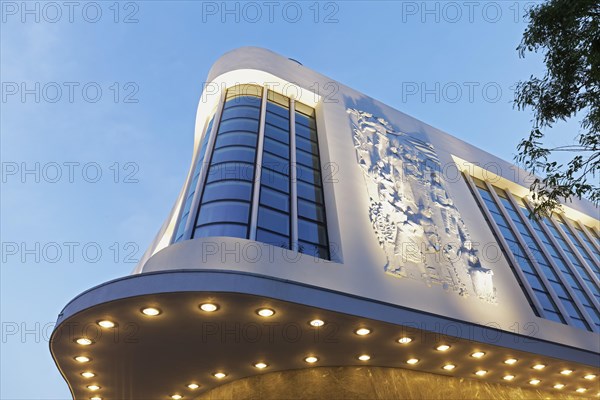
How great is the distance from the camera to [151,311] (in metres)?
8.05

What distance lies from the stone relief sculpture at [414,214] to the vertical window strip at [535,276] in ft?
11.4

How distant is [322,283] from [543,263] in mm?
12384

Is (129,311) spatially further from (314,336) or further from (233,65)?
(233,65)

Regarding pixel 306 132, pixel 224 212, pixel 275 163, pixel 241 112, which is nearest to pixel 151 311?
pixel 224 212

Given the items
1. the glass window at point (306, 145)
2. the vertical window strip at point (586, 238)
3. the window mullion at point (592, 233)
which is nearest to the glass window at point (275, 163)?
the glass window at point (306, 145)

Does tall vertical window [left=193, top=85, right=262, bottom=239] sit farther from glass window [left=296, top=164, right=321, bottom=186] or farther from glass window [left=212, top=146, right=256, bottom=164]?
glass window [left=296, top=164, right=321, bottom=186]

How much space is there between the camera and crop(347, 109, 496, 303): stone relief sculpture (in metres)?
12.8

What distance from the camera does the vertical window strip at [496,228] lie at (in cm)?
1563

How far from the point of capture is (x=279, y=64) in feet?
57.4

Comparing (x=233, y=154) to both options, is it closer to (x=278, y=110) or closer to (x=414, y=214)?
(x=278, y=110)

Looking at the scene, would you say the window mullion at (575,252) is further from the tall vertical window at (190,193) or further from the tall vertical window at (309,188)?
the tall vertical window at (190,193)

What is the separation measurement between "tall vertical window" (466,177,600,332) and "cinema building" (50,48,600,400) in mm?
98

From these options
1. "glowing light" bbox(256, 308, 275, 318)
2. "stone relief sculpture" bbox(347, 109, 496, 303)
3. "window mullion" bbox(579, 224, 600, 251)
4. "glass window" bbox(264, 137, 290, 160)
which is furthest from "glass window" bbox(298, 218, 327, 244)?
"window mullion" bbox(579, 224, 600, 251)

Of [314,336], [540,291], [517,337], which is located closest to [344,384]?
[314,336]
